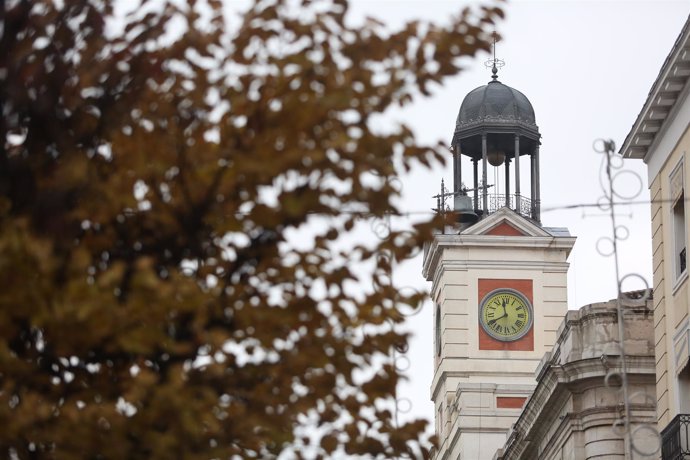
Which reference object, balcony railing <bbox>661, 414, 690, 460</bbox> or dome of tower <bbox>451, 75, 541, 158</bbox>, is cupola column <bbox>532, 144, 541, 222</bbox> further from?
balcony railing <bbox>661, 414, 690, 460</bbox>

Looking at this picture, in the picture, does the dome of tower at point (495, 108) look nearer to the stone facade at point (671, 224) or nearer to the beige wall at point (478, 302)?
the beige wall at point (478, 302)

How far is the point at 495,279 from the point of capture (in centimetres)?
6556

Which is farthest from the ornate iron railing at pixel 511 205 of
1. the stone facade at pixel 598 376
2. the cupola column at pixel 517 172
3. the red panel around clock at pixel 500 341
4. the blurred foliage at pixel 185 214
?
the blurred foliage at pixel 185 214

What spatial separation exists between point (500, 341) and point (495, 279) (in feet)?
7.28

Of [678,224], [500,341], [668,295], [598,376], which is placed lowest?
[668,295]

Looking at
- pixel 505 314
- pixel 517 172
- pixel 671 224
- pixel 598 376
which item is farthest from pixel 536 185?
pixel 671 224

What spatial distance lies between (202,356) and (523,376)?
52.6 meters

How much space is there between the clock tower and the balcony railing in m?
33.4

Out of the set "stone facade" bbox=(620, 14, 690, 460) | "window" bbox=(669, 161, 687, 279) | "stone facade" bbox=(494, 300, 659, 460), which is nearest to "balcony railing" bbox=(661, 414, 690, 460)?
"stone facade" bbox=(620, 14, 690, 460)

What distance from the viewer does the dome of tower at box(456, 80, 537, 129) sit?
216ft

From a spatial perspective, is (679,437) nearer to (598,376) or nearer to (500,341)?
(598,376)

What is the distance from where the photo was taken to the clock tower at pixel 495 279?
64.3 metres

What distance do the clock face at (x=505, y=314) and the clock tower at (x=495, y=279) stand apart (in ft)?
0.11

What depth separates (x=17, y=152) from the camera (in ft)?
39.7
